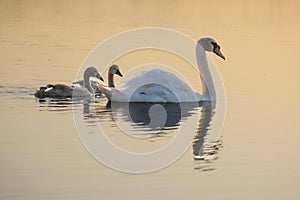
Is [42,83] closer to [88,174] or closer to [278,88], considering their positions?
[278,88]

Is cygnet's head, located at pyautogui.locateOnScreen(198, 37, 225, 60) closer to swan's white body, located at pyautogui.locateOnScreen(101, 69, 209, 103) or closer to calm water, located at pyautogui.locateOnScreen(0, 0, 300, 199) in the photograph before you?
calm water, located at pyautogui.locateOnScreen(0, 0, 300, 199)

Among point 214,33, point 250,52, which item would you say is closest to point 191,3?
point 214,33

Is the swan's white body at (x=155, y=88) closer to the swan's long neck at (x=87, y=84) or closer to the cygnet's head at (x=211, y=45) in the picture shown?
the swan's long neck at (x=87, y=84)

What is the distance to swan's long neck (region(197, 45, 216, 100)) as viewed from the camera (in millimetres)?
14891

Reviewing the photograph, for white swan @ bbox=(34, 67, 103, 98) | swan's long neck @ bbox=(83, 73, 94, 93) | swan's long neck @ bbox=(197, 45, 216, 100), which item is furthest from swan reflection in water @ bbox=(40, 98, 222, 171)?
swan's long neck @ bbox=(83, 73, 94, 93)

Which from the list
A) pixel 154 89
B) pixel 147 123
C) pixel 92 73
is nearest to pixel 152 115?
pixel 147 123

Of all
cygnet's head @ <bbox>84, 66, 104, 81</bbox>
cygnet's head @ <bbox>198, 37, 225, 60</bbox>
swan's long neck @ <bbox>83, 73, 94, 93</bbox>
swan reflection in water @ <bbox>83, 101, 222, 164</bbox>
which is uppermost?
cygnet's head @ <bbox>198, 37, 225, 60</bbox>

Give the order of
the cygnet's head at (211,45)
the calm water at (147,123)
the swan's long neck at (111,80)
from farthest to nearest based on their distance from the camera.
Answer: the cygnet's head at (211,45) < the swan's long neck at (111,80) < the calm water at (147,123)

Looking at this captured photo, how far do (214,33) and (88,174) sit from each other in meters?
14.9

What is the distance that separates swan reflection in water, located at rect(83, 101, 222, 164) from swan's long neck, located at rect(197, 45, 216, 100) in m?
0.34

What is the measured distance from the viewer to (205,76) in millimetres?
15430

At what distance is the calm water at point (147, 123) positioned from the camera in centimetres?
875

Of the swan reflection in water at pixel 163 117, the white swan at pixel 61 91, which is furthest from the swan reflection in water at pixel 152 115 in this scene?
the white swan at pixel 61 91

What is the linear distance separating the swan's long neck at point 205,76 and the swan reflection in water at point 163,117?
0.34m
